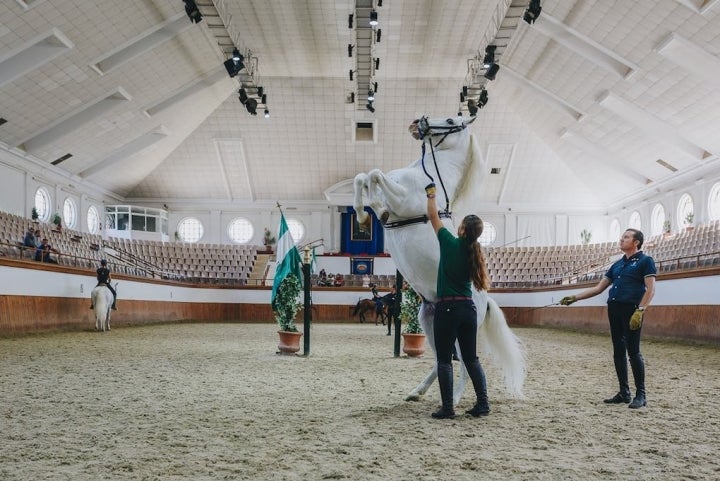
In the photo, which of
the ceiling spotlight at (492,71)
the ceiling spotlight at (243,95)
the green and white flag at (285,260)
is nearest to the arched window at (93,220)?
the ceiling spotlight at (243,95)

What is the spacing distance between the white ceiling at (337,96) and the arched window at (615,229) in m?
1.45

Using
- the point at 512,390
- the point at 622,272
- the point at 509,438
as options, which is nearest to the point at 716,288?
the point at 622,272

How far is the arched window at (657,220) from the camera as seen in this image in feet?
92.9

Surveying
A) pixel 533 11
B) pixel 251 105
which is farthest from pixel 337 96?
pixel 533 11

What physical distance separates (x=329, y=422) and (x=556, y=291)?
19955 mm

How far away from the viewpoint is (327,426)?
453 cm

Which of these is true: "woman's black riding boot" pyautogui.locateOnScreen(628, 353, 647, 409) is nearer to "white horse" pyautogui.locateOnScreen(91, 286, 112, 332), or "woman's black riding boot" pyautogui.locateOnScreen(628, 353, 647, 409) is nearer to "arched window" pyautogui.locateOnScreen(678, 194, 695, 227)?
"white horse" pyautogui.locateOnScreen(91, 286, 112, 332)

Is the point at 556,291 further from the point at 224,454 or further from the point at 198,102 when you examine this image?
the point at 224,454

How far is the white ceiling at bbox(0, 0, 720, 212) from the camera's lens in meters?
18.5

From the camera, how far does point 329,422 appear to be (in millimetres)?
4676

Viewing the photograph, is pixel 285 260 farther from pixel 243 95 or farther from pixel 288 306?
pixel 243 95

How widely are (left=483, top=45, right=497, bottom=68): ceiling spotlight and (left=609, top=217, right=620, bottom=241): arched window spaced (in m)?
15.9

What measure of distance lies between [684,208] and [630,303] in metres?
23.5

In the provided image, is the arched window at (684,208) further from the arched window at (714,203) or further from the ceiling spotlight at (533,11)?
the ceiling spotlight at (533,11)
